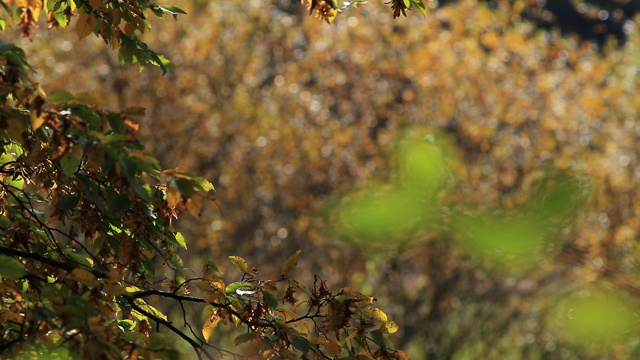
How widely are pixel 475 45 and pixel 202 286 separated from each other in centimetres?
961

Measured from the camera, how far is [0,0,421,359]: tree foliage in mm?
2184

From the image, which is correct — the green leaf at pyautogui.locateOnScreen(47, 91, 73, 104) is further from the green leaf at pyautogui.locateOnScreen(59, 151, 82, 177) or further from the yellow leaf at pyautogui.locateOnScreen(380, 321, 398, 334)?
the yellow leaf at pyautogui.locateOnScreen(380, 321, 398, 334)

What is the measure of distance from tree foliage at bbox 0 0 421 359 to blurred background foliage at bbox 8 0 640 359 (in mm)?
→ 6404

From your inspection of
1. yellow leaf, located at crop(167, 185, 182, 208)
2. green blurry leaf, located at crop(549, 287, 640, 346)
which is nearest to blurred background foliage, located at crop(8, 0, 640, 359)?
yellow leaf, located at crop(167, 185, 182, 208)

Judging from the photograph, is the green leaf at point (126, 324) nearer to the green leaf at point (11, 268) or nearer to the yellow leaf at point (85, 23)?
the green leaf at point (11, 268)

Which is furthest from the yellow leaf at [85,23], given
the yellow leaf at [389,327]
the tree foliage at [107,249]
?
the yellow leaf at [389,327]

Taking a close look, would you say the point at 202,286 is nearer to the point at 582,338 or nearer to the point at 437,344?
the point at 582,338

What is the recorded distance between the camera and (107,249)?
322 cm

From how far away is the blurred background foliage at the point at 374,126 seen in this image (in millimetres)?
10688

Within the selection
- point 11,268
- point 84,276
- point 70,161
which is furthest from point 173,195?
point 11,268

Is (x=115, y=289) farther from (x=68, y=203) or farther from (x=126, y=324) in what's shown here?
(x=126, y=324)

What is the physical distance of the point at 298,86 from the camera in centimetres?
1184

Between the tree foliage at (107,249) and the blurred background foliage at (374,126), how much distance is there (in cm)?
640

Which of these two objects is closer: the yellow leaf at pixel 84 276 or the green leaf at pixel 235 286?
the yellow leaf at pixel 84 276
